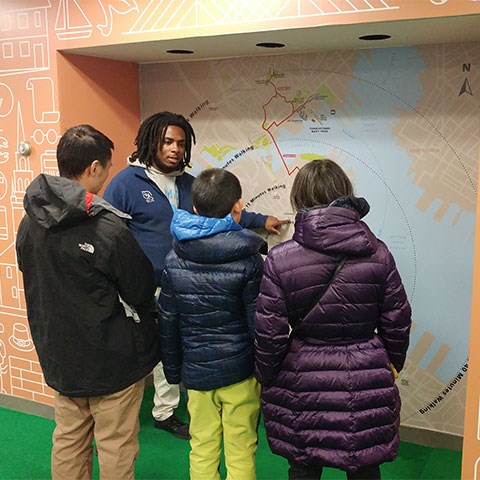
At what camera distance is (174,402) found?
2900 mm

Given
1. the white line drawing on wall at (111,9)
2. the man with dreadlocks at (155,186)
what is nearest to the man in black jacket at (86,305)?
the man with dreadlocks at (155,186)

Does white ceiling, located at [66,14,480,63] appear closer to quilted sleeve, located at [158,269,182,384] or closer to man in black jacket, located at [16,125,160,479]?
man in black jacket, located at [16,125,160,479]

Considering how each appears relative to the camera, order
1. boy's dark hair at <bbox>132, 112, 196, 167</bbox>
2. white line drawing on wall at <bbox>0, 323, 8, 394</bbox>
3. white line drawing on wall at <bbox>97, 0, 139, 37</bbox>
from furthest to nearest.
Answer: white line drawing on wall at <bbox>0, 323, 8, 394</bbox> → boy's dark hair at <bbox>132, 112, 196, 167</bbox> → white line drawing on wall at <bbox>97, 0, 139, 37</bbox>

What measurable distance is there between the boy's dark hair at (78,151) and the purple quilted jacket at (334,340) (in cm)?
68

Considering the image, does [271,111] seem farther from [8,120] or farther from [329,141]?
[8,120]

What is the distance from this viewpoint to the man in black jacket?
71.7 inches

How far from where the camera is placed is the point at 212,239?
1862 mm

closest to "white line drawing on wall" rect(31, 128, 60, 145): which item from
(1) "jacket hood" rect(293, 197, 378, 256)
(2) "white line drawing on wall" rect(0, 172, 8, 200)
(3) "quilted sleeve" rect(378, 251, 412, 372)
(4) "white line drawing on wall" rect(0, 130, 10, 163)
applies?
(4) "white line drawing on wall" rect(0, 130, 10, 163)

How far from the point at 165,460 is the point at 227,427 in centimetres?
71

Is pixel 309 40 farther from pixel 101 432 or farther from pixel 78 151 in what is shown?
pixel 101 432

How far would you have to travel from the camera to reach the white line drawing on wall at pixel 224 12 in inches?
81.3

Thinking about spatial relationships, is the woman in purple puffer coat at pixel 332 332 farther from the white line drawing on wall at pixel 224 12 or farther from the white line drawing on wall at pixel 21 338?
the white line drawing on wall at pixel 21 338

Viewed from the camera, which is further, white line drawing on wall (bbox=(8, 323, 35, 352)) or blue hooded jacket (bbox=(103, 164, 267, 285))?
white line drawing on wall (bbox=(8, 323, 35, 352))

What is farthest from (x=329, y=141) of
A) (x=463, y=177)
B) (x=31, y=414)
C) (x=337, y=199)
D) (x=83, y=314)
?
(x=31, y=414)
